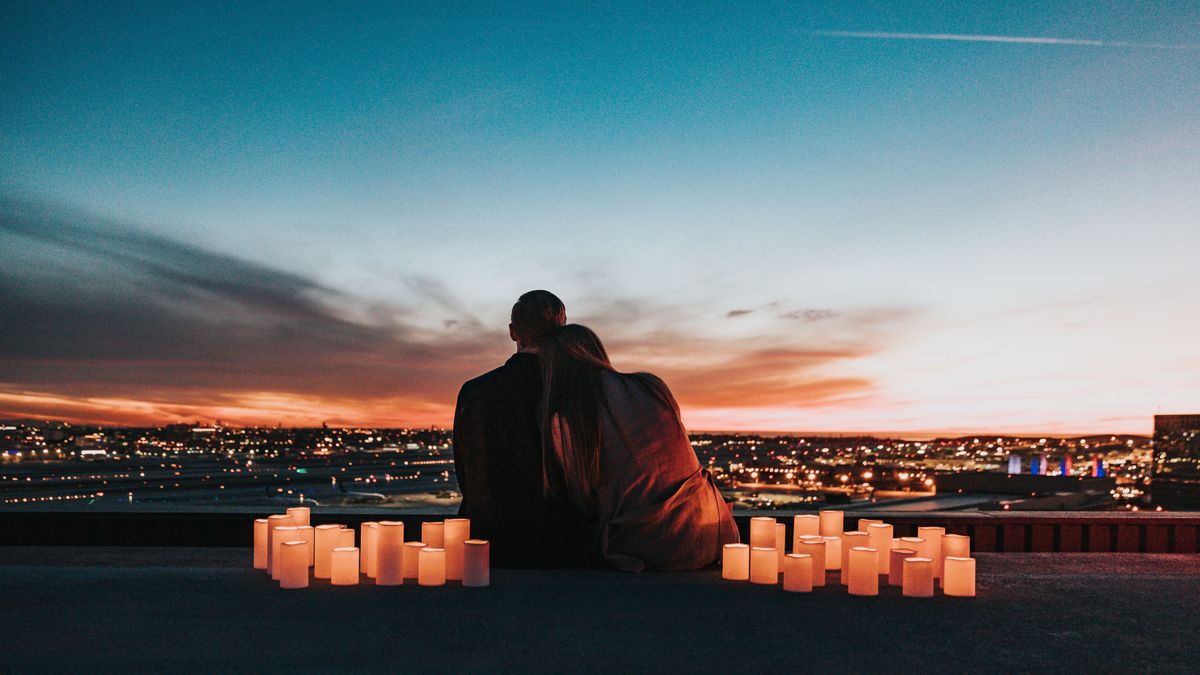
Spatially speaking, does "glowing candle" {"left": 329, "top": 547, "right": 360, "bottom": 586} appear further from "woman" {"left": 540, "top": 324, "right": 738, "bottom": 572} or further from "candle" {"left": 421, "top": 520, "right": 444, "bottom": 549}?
"woman" {"left": 540, "top": 324, "right": 738, "bottom": 572}

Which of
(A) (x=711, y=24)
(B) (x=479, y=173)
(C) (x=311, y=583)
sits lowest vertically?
(C) (x=311, y=583)

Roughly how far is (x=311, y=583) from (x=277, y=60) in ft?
35.8

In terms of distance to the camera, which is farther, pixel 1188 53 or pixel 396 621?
pixel 1188 53

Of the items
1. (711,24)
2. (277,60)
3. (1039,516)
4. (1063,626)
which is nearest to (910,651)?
(1063,626)

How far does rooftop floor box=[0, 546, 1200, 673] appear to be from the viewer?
271 cm

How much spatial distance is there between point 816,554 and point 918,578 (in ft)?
1.62

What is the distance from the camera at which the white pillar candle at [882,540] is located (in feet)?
14.7

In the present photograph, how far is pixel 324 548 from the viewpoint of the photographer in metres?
4.21

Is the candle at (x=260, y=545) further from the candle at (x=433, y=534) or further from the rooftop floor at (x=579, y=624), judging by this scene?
the candle at (x=433, y=534)

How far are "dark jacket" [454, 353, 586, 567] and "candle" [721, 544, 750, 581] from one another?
2.70 feet

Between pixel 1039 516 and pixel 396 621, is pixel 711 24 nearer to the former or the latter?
pixel 1039 516

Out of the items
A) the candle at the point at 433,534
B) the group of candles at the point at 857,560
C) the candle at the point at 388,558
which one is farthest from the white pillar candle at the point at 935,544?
the candle at the point at 388,558

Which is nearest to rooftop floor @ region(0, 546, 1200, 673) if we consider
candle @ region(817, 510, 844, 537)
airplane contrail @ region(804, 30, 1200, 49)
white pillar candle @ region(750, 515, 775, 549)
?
white pillar candle @ region(750, 515, 775, 549)

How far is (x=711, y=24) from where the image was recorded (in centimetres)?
1100
